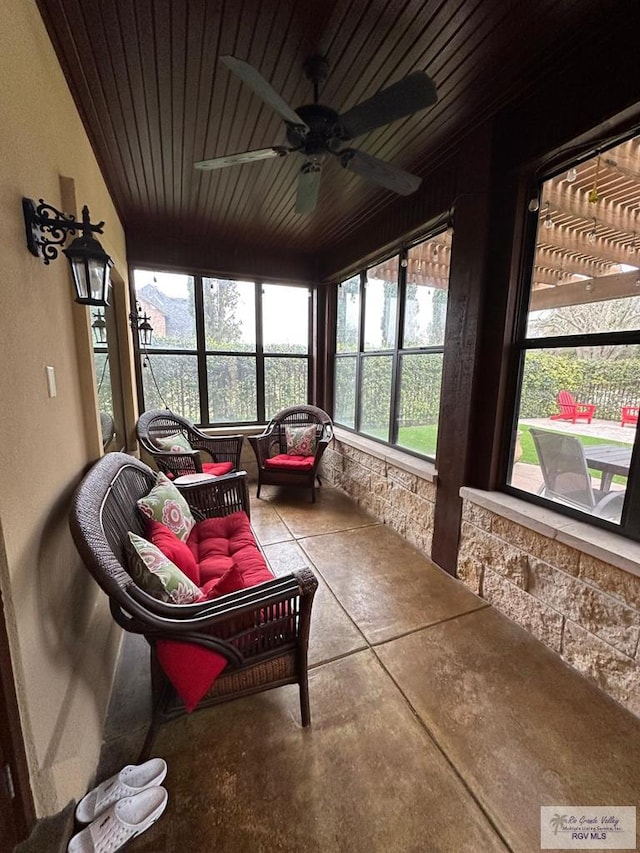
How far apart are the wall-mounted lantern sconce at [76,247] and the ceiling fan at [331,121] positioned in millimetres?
769

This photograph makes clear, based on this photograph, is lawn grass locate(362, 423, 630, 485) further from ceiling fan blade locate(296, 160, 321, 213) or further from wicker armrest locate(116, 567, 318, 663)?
ceiling fan blade locate(296, 160, 321, 213)

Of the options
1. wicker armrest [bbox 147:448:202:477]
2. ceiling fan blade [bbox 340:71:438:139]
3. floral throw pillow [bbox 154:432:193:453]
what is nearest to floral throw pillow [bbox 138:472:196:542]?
wicker armrest [bbox 147:448:202:477]

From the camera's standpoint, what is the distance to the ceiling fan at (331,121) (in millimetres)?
1350

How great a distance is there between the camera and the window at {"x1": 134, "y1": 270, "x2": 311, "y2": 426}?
157 inches

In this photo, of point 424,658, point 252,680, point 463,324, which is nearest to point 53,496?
point 252,680

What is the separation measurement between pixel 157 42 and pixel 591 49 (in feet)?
6.25

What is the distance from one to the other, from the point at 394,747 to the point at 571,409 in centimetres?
177

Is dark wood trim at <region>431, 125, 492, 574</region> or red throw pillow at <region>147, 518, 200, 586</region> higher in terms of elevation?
dark wood trim at <region>431, 125, 492, 574</region>

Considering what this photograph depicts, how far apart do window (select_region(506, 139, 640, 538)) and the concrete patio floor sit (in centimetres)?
85

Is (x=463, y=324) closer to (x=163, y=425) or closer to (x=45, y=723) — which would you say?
(x=45, y=723)

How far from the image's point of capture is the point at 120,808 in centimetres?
107

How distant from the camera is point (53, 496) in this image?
1268 millimetres

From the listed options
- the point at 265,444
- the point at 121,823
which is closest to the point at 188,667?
the point at 121,823

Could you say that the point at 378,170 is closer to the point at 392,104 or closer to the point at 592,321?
the point at 392,104
